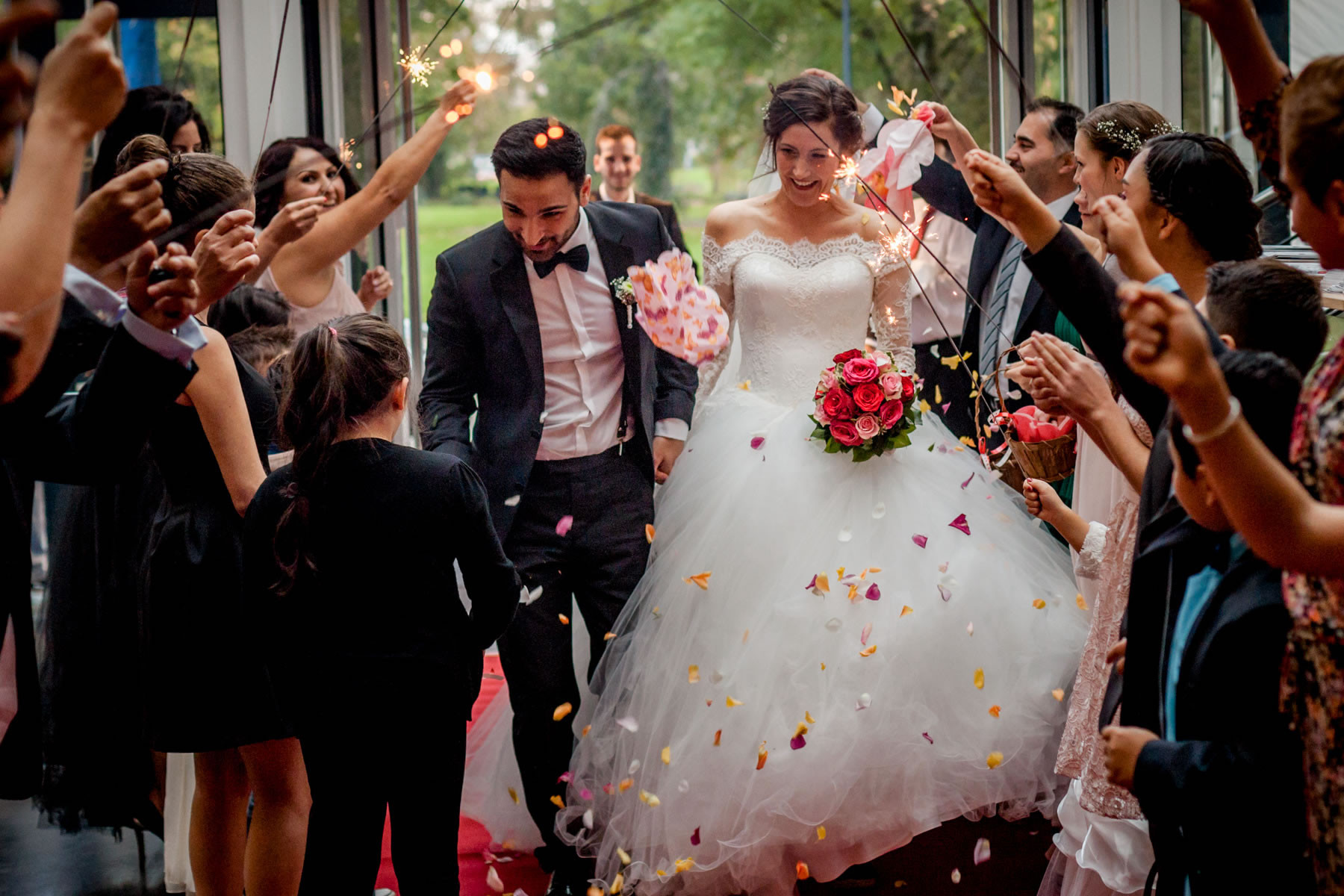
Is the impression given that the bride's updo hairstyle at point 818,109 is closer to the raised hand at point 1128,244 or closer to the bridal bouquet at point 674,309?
the bridal bouquet at point 674,309

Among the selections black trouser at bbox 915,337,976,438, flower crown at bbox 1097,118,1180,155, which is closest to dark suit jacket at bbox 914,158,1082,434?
black trouser at bbox 915,337,976,438

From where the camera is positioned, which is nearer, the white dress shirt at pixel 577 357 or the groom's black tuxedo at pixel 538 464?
the groom's black tuxedo at pixel 538 464

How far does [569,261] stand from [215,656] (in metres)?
1.15

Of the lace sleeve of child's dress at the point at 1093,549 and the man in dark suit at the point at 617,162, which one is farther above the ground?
the man in dark suit at the point at 617,162

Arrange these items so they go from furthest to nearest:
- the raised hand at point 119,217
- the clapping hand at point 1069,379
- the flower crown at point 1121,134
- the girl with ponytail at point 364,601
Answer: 1. the flower crown at point 1121,134
2. the girl with ponytail at point 364,601
3. the clapping hand at point 1069,379
4. the raised hand at point 119,217

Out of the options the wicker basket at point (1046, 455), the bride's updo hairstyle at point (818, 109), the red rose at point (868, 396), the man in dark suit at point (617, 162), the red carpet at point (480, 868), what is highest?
the man in dark suit at point (617, 162)

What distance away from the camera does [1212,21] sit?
1.43 metres

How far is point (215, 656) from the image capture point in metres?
2.30

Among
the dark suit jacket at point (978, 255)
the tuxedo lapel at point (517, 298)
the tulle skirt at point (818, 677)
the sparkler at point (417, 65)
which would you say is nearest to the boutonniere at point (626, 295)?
the tuxedo lapel at point (517, 298)

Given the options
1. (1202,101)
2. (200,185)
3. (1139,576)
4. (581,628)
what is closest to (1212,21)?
(1139,576)

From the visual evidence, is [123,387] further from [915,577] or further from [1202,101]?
[1202,101]

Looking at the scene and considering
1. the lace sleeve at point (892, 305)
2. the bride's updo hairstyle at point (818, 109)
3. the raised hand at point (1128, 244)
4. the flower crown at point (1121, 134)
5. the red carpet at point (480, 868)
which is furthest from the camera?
the lace sleeve at point (892, 305)

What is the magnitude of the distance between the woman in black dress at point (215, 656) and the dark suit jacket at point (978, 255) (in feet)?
6.05

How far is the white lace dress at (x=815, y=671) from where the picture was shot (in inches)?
94.3
